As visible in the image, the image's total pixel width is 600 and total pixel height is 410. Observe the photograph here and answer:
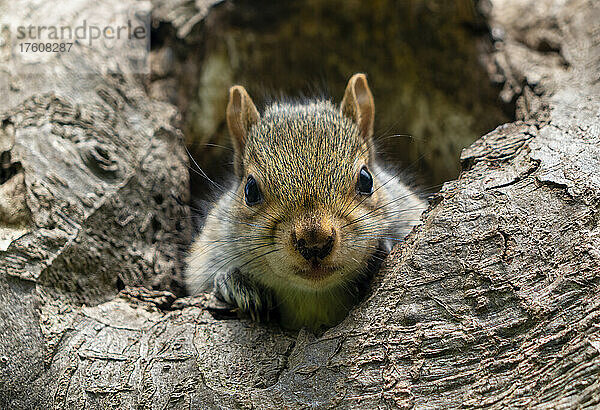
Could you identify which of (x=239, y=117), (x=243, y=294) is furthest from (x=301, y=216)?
(x=239, y=117)

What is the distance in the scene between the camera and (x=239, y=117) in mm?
2578

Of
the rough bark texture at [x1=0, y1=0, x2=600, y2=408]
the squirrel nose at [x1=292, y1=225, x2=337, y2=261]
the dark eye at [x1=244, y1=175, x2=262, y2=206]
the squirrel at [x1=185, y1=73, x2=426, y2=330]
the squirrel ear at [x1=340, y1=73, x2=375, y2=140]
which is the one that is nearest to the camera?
the rough bark texture at [x1=0, y1=0, x2=600, y2=408]

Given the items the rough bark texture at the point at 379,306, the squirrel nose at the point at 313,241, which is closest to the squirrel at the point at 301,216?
the squirrel nose at the point at 313,241

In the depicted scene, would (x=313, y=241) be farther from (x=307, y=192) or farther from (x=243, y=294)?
(x=243, y=294)

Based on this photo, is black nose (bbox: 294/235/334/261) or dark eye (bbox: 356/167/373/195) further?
dark eye (bbox: 356/167/373/195)

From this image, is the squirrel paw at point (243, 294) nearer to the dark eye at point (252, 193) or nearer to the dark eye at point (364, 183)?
the dark eye at point (252, 193)

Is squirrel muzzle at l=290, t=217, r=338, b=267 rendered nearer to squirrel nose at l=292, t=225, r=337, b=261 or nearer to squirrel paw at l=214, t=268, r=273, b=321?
squirrel nose at l=292, t=225, r=337, b=261

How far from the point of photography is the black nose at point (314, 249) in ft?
5.97

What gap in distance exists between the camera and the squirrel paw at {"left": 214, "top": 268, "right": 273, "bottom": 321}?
2218 millimetres

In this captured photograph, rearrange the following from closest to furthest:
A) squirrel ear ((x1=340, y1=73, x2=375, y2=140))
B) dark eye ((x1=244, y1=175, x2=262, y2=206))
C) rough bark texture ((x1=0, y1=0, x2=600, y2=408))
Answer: rough bark texture ((x1=0, y1=0, x2=600, y2=408))
dark eye ((x1=244, y1=175, x2=262, y2=206))
squirrel ear ((x1=340, y1=73, x2=375, y2=140))

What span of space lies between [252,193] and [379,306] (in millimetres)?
731

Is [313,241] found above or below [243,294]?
above

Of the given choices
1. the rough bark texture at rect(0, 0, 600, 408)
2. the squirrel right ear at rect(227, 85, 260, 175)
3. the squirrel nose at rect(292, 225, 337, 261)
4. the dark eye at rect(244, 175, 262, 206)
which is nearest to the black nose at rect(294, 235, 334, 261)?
the squirrel nose at rect(292, 225, 337, 261)

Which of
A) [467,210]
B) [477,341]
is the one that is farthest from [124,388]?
[467,210]
